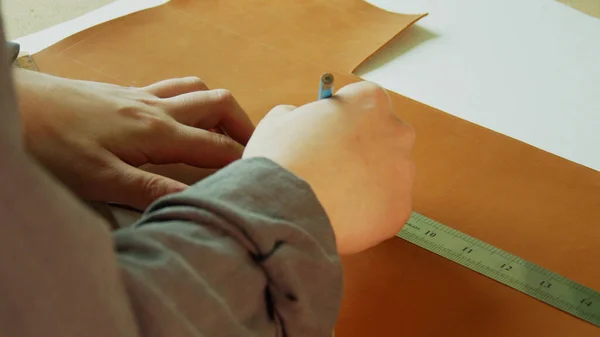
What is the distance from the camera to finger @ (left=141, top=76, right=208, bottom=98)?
73cm

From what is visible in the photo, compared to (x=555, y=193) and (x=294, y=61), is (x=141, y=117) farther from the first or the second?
(x=555, y=193)

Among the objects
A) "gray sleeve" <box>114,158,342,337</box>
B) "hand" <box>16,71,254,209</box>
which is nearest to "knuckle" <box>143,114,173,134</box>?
"hand" <box>16,71,254,209</box>

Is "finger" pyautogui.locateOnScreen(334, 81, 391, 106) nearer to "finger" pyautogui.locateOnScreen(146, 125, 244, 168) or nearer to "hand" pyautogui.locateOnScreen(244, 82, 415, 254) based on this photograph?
"hand" pyautogui.locateOnScreen(244, 82, 415, 254)

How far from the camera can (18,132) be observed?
0.25m

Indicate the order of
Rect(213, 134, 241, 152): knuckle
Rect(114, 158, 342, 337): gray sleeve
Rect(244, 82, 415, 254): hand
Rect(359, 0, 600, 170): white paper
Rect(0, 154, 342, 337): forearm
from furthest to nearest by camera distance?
Rect(359, 0, 600, 170): white paper
Rect(213, 134, 241, 152): knuckle
Rect(244, 82, 415, 254): hand
Rect(114, 158, 342, 337): gray sleeve
Rect(0, 154, 342, 337): forearm

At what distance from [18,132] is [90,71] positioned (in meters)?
0.63

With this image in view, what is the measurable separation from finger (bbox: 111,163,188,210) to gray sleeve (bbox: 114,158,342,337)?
0.15 metres

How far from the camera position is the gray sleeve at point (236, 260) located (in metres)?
0.37

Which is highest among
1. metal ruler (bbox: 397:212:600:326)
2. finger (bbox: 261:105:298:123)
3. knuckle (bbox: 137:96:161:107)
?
finger (bbox: 261:105:298:123)

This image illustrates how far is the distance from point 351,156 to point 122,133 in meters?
0.24

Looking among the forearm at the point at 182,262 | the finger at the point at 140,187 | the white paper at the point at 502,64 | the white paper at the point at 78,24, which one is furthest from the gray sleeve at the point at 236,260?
the white paper at the point at 78,24

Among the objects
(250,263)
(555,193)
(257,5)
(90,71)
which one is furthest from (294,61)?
(250,263)

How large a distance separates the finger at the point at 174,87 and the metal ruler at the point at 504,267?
0.30m

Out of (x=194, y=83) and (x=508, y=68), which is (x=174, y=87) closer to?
(x=194, y=83)
